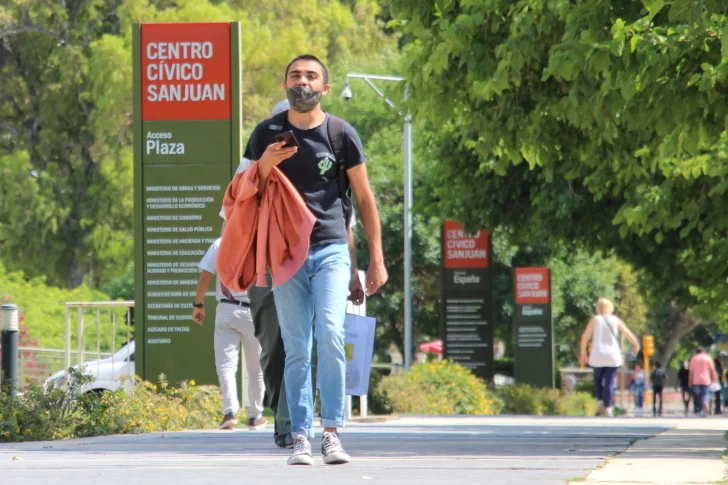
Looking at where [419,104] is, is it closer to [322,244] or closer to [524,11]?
[524,11]

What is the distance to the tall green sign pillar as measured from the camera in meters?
12.7

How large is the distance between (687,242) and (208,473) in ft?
53.6

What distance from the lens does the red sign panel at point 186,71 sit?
41.8 ft

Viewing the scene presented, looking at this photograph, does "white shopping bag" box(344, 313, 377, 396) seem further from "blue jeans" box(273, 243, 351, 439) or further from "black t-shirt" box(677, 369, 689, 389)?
"black t-shirt" box(677, 369, 689, 389)

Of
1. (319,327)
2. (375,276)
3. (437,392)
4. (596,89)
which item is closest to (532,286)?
(437,392)

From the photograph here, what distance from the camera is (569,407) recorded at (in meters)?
26.4

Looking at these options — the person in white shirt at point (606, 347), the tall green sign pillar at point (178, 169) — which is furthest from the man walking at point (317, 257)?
the person in white shirt at point (606, 347)

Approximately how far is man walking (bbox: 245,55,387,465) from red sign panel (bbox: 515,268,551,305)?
861 inches

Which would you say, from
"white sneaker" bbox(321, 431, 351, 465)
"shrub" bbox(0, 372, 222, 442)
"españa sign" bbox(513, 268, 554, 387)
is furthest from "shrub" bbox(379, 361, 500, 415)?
"white sneaker" bbox(321, 431, 351, 465)

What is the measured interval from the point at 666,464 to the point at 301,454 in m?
1.72

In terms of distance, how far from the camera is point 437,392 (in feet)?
74.0

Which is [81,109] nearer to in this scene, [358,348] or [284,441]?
[358,348]

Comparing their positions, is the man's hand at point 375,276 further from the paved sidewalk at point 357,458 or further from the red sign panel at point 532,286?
the red sign panel at point 532,286

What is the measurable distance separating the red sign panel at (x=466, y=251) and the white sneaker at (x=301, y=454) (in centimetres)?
2133
